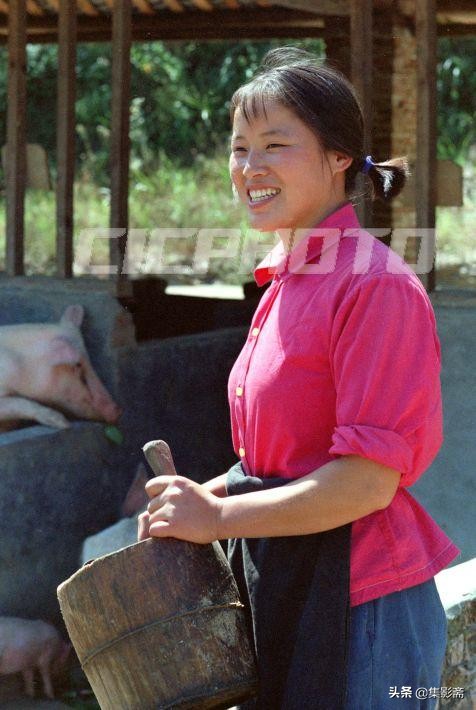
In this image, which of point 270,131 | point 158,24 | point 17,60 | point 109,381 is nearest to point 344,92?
point 270,131

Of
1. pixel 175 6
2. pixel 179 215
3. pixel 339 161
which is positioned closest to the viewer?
pixel 339 161

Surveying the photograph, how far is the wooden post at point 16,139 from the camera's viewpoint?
21.4ft

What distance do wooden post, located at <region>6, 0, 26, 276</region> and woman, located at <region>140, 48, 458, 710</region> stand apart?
466 cm

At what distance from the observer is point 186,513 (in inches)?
73.6

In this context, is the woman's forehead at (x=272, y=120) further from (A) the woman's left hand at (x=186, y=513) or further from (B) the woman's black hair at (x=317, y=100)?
(A) the woman's left hand at (x=186, y=513)

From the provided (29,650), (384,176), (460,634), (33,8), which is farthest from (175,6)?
(384,176)

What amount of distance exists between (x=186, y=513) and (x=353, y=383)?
1.16ft

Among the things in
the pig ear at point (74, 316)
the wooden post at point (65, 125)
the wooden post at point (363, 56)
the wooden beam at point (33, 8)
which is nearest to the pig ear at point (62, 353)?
the pig ear at point (74, 316)

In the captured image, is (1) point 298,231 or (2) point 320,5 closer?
(1) point 298,231

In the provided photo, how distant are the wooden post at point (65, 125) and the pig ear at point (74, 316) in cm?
29

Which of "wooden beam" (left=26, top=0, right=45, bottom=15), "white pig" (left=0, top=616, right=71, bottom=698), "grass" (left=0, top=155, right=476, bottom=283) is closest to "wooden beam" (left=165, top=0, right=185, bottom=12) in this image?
"wooden beam" (left=26, top=0, right=45, bottom=15)

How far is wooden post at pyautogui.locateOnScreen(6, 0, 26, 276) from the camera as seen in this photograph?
6.54m

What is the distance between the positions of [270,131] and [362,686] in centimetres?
96

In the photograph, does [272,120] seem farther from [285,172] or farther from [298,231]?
[298,231]
